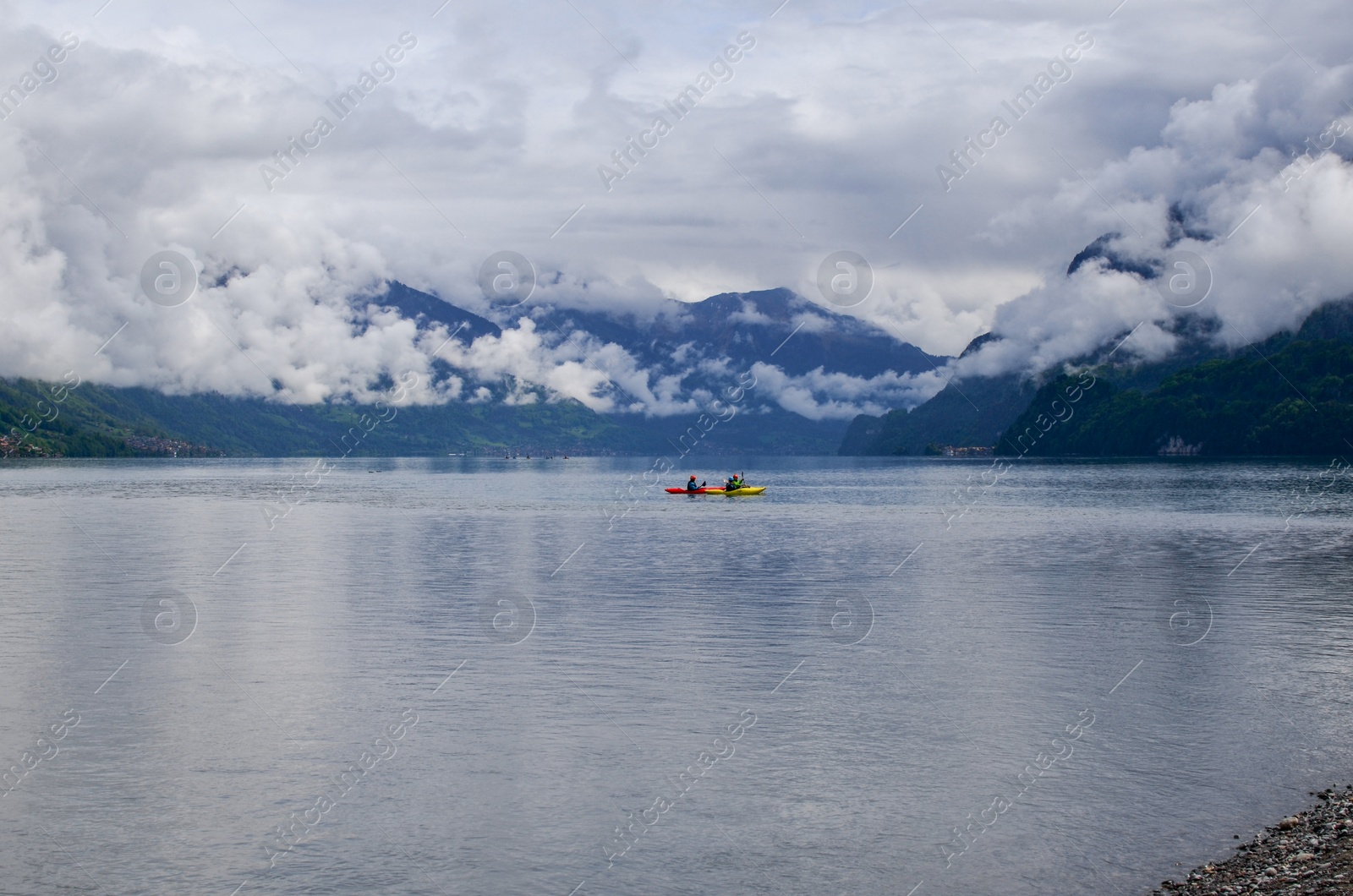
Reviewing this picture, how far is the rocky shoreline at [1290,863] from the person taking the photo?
20719mm

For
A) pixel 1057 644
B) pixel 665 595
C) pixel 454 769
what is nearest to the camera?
pixel 454 769

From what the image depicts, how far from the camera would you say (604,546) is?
9119 cm

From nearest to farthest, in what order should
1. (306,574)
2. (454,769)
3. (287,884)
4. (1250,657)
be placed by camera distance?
(287,884), (454,769), (1250,657), (306,574)

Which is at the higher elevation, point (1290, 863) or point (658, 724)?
point (1290, 863)

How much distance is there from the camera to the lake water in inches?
941

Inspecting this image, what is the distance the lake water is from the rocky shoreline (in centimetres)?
78

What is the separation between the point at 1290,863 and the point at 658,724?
677 inches

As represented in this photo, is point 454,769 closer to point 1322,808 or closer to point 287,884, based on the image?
point 287,884

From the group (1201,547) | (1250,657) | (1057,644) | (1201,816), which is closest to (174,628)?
(1057,644)

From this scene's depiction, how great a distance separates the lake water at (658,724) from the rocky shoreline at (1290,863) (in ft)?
2.55

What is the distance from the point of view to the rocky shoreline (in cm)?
2072

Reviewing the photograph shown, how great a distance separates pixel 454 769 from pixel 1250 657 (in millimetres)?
31306

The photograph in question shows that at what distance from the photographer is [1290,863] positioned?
2202cm

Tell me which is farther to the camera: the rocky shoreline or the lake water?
the lake water
